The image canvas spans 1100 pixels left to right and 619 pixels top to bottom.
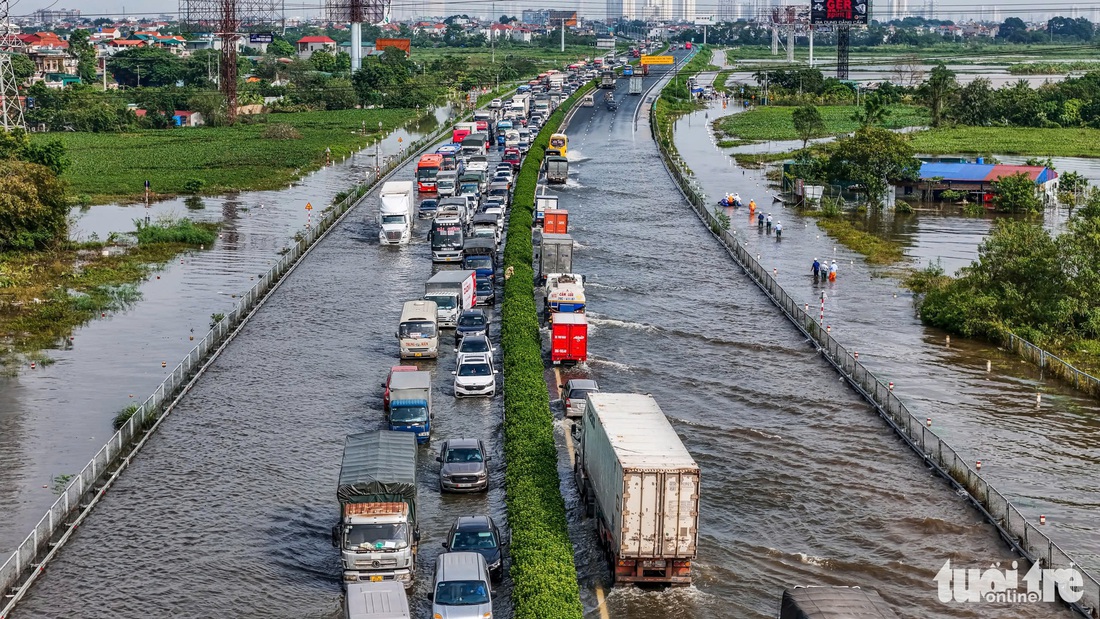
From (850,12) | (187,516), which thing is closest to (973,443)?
(187,516)

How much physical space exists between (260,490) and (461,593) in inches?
444

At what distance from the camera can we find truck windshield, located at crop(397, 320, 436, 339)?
48875mm

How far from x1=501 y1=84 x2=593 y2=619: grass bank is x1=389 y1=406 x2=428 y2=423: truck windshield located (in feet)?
8.33

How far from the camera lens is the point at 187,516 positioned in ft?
112

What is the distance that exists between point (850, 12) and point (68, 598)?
166285 mm

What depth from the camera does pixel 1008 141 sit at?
128m

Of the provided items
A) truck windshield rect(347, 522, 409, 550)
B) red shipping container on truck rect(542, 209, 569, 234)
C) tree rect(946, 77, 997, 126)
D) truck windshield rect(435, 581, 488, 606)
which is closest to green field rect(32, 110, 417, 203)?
red shipping container on truck rect(542, 209, 569, 234)

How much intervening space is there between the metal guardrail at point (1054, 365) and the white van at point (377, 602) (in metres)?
30.4

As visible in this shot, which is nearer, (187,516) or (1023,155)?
(187,516)

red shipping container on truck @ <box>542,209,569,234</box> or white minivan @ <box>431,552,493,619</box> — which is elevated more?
red shipping container on truck @ <box>542,209,569,234</box>

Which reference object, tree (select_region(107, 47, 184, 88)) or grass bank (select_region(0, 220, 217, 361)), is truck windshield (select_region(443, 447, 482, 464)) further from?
tree (select_region(107, 47, 184, 88))

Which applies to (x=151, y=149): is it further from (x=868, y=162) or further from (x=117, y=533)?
(x=117, y=533)

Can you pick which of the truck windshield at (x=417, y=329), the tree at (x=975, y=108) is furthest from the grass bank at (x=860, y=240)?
the tree at (x=975, y=108)

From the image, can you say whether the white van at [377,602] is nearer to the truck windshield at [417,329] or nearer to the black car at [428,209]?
the truck windshield at [417,329]
